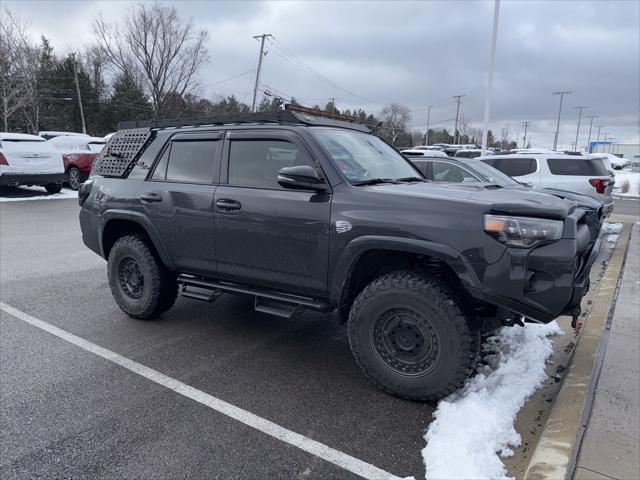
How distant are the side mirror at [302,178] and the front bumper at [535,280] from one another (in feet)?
4.00

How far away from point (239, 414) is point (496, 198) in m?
2.18

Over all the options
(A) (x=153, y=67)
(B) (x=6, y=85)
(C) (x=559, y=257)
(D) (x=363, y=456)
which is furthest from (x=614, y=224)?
(A) (x=153, y=67)

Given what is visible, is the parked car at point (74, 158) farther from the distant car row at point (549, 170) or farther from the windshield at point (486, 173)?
the windshield at point (486, 173)

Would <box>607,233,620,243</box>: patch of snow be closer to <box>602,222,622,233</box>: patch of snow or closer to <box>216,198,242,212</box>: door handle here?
<box>602,222,622,233</box>: patch of snow

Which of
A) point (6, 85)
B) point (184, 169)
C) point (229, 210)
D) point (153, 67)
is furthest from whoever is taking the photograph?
point (153, 67)

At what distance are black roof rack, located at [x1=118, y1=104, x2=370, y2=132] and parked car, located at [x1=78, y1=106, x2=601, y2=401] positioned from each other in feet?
0.06

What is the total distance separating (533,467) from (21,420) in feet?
9.96

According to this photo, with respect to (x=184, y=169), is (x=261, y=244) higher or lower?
lower

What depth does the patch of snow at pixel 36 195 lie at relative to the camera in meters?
13.7

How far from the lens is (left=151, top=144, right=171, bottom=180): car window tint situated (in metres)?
4.39

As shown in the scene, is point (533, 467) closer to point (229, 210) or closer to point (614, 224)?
point (229, 210)

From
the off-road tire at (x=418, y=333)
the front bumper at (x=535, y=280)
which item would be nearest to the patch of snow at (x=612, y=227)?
the front bumper at (x=535, y=280)

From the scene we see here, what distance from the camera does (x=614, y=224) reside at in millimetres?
11211

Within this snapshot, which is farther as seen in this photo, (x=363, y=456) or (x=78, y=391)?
(x=78, y=391)
